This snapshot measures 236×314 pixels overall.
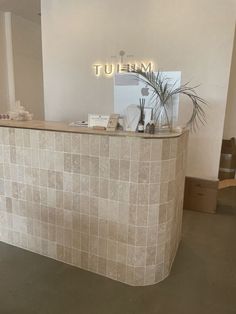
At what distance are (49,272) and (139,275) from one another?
0.71m

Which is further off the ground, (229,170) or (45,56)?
(45,56)

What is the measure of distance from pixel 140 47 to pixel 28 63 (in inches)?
123

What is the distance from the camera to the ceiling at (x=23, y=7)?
433 centimetres

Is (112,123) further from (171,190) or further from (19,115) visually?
(19,115)

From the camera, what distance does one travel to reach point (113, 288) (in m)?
1.93

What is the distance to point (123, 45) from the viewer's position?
3.36 meters

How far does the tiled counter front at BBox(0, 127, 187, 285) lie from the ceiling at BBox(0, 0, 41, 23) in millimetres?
3208

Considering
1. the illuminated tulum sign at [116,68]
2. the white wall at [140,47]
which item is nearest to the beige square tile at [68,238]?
the white wall at [140,47]

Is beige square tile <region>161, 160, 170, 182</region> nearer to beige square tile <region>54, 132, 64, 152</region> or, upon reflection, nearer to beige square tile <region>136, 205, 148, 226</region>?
beige square tile <region>136, 205, 148, 226</region>

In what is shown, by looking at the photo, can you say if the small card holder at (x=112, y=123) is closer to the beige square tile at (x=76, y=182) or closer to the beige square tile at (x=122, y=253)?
the beige square tile at (x=76, y=182)

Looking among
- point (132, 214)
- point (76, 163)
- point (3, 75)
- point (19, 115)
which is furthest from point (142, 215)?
point (3, 75)

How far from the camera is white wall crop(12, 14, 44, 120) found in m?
5.14

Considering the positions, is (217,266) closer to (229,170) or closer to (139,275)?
(139,275)

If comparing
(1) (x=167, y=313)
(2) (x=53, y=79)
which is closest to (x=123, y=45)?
(2) (x=53, y=79)
